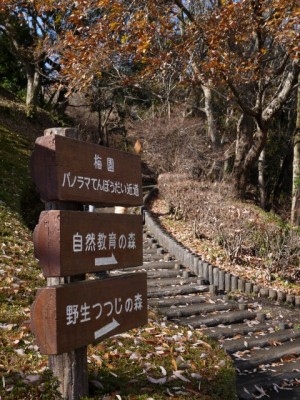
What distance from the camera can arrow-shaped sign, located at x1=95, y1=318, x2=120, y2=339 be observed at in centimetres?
367

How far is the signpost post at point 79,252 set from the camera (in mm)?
3326

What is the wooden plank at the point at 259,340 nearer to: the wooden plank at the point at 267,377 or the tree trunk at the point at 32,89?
the wooden plank at the point at 267,377

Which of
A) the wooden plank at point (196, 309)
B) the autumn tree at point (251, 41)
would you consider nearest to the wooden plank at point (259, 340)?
the wooden plank at point (196, 309)

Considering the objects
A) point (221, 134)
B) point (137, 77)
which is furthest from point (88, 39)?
point (221, 134)

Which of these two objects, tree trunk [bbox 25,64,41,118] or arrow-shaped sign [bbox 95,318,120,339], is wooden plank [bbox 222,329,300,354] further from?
tree trunk [bbox 25,64,41,118]

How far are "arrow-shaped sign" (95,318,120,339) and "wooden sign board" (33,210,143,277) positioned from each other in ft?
1.47

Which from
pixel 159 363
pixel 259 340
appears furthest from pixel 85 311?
pixel 259 340

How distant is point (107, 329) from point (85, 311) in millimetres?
334

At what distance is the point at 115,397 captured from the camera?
13.7 feet

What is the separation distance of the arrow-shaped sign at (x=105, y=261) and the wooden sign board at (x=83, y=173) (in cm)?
45

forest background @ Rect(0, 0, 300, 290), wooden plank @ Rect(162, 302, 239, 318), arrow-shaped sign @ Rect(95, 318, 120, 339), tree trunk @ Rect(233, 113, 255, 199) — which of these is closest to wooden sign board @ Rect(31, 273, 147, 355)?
arrow-shaped sign @ Rect(95, 318, 120, 339)

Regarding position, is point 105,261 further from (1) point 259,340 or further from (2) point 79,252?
(1) point 259,340

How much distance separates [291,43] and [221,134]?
16.2 metres

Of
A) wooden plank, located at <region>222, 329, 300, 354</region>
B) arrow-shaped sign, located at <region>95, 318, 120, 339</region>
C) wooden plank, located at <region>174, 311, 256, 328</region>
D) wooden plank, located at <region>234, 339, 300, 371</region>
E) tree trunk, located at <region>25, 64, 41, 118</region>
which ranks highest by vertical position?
tree trunk, located at <region>25, 64, 41, 118</region>
